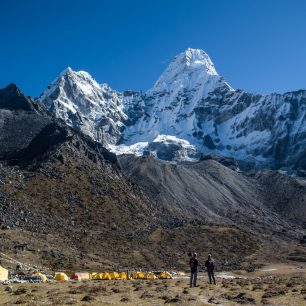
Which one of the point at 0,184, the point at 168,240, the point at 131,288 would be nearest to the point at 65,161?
the point at 0,184

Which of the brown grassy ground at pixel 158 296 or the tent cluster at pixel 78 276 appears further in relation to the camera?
the tent cluster at pixel 78 276

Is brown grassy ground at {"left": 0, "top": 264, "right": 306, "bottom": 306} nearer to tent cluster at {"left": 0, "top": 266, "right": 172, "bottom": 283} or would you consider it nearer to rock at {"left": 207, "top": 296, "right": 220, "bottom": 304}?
rock at {"left": 207, "top": 296, "right": 220, "bottom": 304}

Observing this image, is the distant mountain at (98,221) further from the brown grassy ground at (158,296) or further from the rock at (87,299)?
the rock at (87,299)

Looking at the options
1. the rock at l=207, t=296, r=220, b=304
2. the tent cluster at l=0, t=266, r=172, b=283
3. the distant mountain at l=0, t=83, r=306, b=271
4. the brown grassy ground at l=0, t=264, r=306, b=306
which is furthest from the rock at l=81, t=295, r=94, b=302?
the distant mountain at l=0, t=83, r=306, b=271

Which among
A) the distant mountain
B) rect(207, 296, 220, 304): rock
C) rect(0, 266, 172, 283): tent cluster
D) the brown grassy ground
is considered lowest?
rect(207, 296, 220, 304): rock

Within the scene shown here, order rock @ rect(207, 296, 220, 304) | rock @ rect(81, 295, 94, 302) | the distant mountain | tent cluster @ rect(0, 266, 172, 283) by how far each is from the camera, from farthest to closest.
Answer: the distant mountain
tent cluster @ rect(0, 266, 172, 283)
rock @ rect(207, 296, 220, 304)
rock @ rect(81, 295, 94, 302)

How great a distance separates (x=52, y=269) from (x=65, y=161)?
81.3 metres

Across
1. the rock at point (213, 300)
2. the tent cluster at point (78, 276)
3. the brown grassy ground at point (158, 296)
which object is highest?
the tent cluster at point (78, 276)

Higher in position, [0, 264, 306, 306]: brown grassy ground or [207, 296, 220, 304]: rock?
[0, 264, 306, 306]: brown grassy ground

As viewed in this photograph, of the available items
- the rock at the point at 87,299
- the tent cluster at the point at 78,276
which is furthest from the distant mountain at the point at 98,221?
the rock at the point at 87,299

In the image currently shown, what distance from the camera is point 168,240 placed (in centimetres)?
14362

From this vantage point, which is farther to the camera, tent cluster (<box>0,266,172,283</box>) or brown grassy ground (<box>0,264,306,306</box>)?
tent cluster (<box>0,266,172,283</box>)

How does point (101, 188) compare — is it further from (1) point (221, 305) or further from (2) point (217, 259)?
(1) point (221, 305)

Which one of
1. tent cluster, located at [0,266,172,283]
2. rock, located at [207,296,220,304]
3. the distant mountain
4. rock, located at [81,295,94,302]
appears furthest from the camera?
the distant mountain
